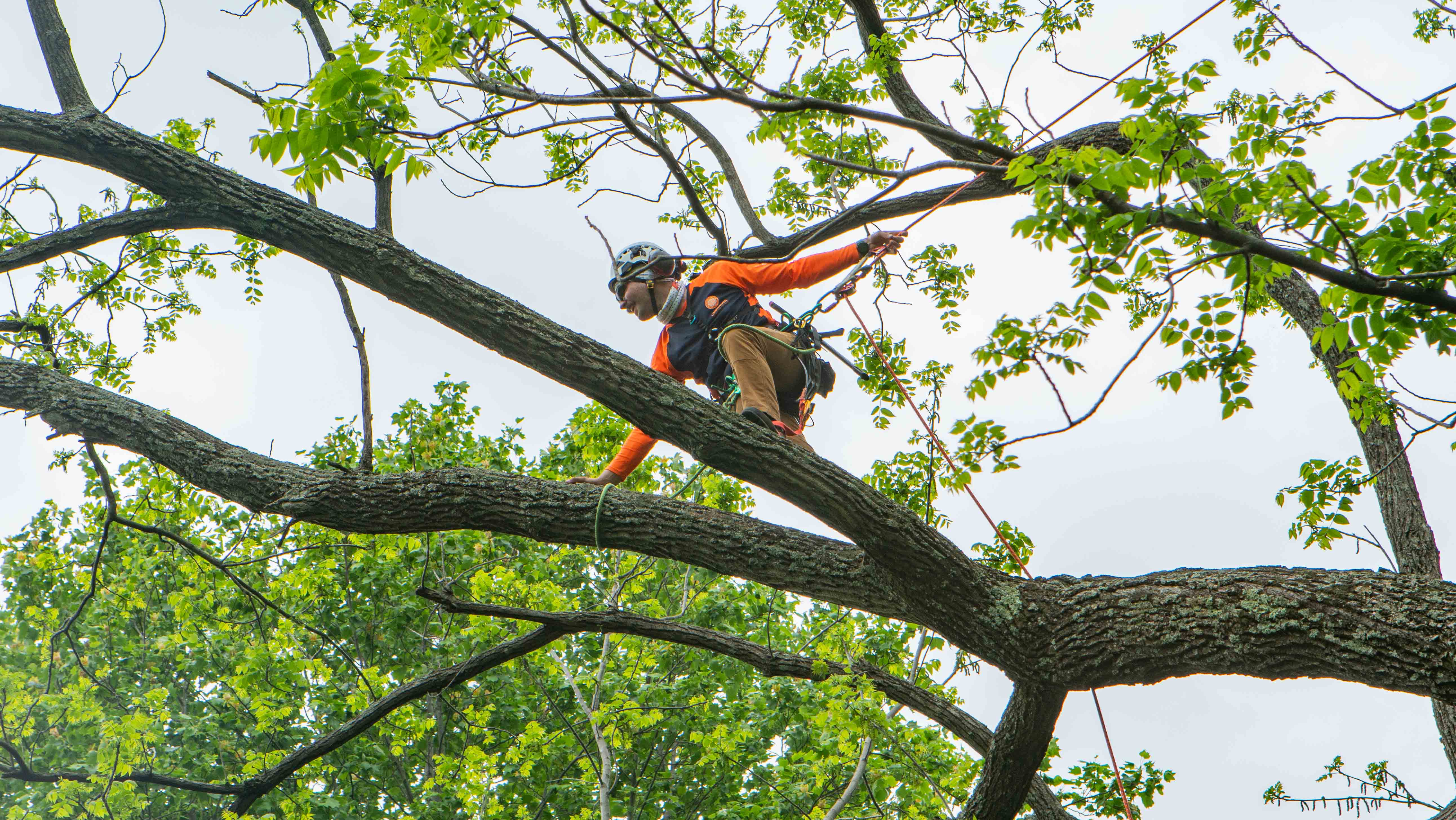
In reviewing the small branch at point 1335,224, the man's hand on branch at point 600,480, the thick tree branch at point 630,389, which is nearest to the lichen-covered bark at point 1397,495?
the small branch at point 1335,224

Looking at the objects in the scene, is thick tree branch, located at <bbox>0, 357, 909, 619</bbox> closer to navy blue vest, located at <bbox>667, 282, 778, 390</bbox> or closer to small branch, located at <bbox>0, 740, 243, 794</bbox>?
navy blue vest, located at <bbox>667, 282, 778, 390</bbox>

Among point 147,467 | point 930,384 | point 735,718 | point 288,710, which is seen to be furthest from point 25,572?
point 930,384

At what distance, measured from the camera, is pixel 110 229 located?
144 inches

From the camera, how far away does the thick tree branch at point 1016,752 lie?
3.17 meters

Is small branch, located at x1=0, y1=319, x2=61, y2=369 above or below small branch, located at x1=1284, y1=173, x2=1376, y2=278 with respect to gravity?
above

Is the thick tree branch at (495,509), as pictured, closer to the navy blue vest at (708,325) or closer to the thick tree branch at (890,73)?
the navy blue vest at (708,325)

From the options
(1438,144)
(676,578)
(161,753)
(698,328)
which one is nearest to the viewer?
(1438,144)

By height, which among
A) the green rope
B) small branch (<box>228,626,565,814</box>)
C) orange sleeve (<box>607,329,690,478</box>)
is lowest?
small branch (<box>228,626,565,814</box>)

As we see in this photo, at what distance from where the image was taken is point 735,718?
1145 centimetres

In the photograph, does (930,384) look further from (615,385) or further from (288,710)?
(288,710)

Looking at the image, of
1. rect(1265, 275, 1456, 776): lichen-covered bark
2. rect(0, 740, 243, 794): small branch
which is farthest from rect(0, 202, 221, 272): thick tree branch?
rect(1265, 275, 1456, 776): lichen-covered bark

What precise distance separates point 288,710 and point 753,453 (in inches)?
266

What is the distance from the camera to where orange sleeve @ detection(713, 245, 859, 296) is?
3887 millimetres

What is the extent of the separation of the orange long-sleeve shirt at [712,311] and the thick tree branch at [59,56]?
2.50 metres
